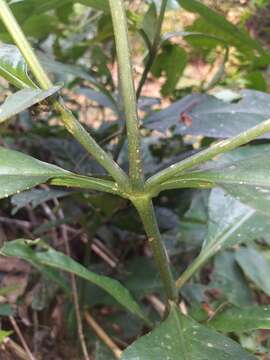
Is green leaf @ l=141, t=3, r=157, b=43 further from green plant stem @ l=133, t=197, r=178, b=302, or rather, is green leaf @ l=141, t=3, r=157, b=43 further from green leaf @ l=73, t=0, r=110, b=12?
green plant stem @ l=133, t=197, r=178, b=302

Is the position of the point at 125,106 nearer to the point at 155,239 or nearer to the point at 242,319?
the point at 155,239

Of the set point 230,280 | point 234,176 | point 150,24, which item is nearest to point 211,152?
point 234,176

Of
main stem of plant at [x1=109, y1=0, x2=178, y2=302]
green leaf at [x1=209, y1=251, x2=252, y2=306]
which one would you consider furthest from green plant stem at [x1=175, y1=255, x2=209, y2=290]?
green leaf at [x1=209, y1=251, x2=252, y2=306]

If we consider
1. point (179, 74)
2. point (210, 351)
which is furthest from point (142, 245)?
point (210, 351)

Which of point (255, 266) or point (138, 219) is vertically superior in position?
point (138, 219)

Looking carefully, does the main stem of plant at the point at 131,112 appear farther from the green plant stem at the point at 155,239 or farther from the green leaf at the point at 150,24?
the green leaf at the point at 150,24

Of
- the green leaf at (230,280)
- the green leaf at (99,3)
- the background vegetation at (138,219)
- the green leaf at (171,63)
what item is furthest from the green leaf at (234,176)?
the green leaf at (171,63)
